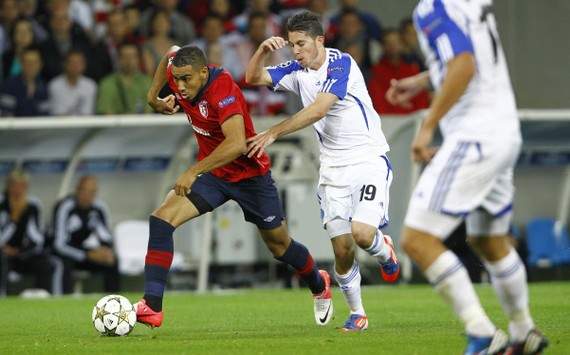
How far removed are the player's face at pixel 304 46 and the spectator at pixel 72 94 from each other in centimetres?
867

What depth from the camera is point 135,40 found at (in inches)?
756

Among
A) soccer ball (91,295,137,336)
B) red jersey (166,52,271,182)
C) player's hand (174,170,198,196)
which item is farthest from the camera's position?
red jersey (166,52,271,182)

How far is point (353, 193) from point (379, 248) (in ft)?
1.59

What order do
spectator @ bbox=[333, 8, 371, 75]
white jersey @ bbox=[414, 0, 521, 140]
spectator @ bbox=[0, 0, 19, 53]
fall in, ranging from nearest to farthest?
1. white jersey @ bbox=[414, 0, 521, 140]
2. spectator @ bbox=[0, 0, 19, 53]
3. spectator @ bbox=[333, 8, 371, 75]

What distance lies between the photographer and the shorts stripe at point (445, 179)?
7.12 metres

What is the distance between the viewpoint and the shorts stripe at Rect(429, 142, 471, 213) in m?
7.12

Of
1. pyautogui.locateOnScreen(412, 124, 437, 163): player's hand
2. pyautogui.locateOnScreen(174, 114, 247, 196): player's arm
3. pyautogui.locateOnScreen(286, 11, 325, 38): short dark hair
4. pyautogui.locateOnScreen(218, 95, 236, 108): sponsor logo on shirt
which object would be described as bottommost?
pyautogui.locateOnScreen(174, 114, 247, 196): player's arm

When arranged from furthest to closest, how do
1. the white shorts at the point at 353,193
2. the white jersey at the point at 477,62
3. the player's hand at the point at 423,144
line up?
the white shorts at the point at 353,193
the white jersey at the point at 477,62
the player's hand at the point at 423,144

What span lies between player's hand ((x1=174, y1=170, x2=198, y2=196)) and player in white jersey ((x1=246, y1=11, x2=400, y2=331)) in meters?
1.13

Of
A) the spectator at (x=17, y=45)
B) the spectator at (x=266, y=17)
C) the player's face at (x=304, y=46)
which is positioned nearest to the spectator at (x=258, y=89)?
the spectator at (x=266, y=17)

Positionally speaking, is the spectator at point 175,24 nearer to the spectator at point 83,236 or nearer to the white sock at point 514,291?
the spectator at point 83,236

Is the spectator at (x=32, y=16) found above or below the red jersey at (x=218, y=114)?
above

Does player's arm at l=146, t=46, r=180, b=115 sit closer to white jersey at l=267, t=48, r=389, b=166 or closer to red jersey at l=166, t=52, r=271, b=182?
red jersey at l=166, t=52, r=271, b=182

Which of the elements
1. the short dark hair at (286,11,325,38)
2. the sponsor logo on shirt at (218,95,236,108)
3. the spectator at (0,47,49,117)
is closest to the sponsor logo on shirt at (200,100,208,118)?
the sponsor logo on shirt at (218,95,236,108)
